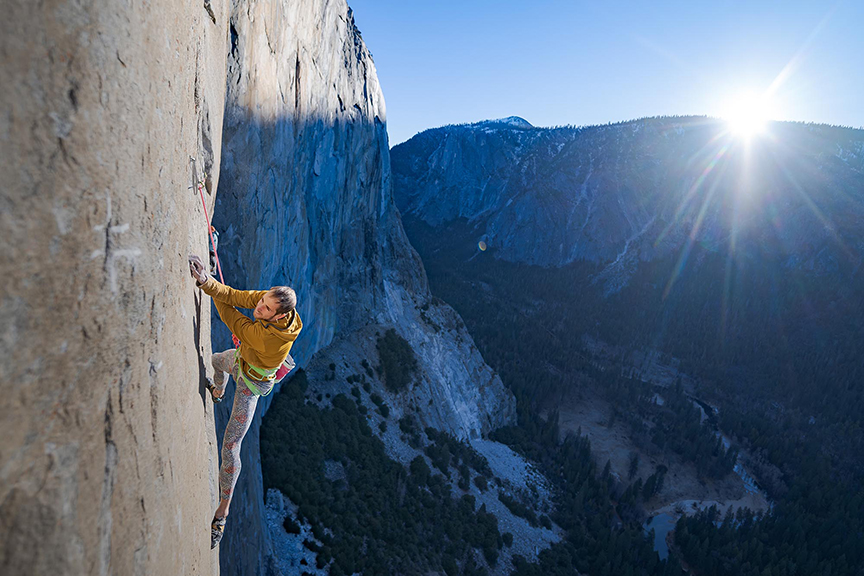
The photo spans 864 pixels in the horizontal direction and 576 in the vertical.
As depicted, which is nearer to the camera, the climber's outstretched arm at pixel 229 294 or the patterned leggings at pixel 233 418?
the climber's outstretched arm at pixel 229 294

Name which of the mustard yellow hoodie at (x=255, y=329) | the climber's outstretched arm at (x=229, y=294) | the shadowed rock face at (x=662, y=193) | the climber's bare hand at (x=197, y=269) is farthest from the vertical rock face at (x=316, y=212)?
the shadowed rock face at (x=662, y=193)

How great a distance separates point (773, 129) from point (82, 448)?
392 feet

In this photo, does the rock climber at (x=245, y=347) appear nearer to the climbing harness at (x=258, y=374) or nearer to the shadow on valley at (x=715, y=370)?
the climbing harness at (x=258, y=374)

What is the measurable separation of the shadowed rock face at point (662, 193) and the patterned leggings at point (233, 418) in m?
85.1

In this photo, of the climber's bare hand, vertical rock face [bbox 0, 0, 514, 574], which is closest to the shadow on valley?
the climber's bare hand

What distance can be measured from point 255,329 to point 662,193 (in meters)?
100.0

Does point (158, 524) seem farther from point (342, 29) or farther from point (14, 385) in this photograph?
point (342, 29)

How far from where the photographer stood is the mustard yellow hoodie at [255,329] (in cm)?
443

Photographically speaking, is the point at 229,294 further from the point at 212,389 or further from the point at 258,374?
the point at 212,389

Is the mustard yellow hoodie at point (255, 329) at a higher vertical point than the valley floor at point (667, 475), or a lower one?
higher

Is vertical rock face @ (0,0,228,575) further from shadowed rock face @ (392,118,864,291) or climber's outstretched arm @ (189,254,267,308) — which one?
shadowed rock face @ (392,118,864,291)

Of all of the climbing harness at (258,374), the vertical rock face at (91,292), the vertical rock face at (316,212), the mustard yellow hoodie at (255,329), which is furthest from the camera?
the vertical rock face at (316,212)

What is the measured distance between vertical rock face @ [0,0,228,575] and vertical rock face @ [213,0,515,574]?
17.1 feet

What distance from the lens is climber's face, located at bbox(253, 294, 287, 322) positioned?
14.1 ft
